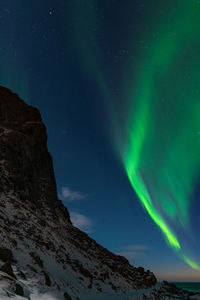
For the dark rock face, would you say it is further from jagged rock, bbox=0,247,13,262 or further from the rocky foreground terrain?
jagged rock, bbox=0,247,13,262

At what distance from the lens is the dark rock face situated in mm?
34719

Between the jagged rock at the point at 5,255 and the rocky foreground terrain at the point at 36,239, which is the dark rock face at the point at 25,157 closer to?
the rocky foreground terrain at the point at 36,239

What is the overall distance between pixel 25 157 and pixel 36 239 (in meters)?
21.6

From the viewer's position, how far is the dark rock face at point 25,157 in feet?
A: 114

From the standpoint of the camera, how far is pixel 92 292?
67.7 ft

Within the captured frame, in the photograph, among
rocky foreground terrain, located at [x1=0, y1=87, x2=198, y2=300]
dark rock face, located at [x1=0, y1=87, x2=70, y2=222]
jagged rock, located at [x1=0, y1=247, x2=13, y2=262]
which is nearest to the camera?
jagged rock, located at [x1=0, y1=247, x2=13, y2=262]

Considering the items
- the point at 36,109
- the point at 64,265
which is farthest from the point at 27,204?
the point at 36,109

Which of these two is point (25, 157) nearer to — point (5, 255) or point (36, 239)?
point (36, 239)

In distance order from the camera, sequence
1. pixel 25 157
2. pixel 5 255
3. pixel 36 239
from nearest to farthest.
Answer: pixel 5 255
pixel 36 239
pixel 25 157

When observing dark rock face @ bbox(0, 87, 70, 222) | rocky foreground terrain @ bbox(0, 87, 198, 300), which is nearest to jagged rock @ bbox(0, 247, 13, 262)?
rocky foreground terrain @ bbox(0, 87, 198, 300)

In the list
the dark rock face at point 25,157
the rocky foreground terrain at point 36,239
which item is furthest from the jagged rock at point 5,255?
the dark rock face at point 25,157

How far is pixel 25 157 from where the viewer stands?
41.5 m

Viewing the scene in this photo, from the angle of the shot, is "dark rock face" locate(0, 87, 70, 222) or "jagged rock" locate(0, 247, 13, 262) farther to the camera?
"dark rock face" locate(0, 87, 70, 222)

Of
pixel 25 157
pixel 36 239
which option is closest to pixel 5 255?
pixel 36 239
